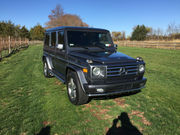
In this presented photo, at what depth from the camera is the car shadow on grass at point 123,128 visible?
2688 millimetres

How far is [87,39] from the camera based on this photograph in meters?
4.39

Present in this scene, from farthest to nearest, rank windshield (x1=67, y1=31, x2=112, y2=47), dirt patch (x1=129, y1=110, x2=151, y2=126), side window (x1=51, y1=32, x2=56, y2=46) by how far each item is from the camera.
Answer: side window (x1=51, y1=32, x2=56, y2=46)
windshield (x1=67, y1=31, x2=112, y2=47)
dirt patch (x1=129, y1=110, x2=151, y2=126)

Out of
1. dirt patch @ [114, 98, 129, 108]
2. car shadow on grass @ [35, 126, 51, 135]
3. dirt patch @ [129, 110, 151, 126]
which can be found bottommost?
car shadow on grass @ [35, 126, 51, 135]

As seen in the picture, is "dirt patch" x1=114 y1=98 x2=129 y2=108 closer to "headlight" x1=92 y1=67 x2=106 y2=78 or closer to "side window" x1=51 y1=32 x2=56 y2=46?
"headlight" x1=92 y1=67 x2=106 y2=78

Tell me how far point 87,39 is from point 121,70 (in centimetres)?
168

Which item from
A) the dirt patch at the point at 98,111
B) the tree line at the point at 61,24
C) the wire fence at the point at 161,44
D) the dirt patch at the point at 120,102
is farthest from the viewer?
the tree line at the point at 61,24

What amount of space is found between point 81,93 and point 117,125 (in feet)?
3.47

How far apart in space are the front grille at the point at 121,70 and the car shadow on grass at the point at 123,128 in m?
0.99

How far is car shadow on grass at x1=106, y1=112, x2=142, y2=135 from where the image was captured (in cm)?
269

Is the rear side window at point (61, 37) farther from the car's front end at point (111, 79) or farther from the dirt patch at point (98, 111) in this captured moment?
the dirt patch at point (98, 111)

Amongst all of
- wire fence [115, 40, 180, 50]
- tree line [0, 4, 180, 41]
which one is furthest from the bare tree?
wire fence [115, 40, 180, 50]

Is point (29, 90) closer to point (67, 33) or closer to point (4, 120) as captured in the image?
point (4, 120)

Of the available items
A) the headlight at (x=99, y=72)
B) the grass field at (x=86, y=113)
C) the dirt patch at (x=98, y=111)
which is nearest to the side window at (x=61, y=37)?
the grass field at (x=86, y=113)

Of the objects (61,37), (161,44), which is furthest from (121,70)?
(161,44)
